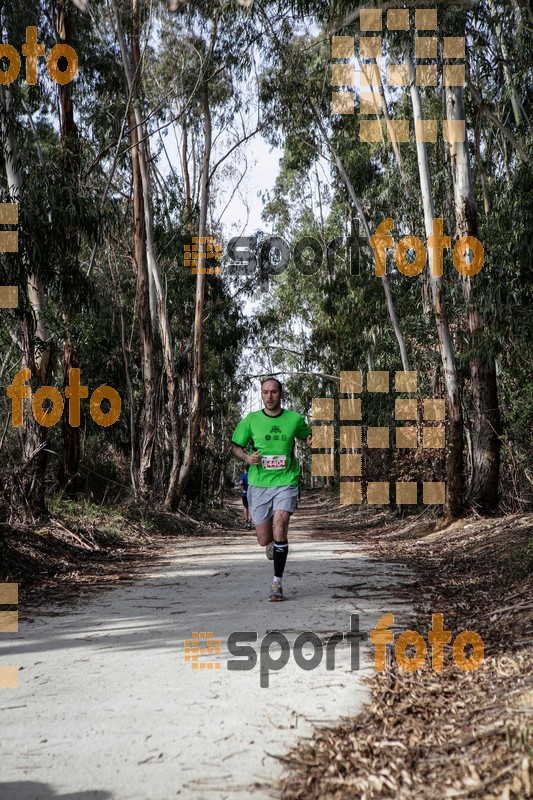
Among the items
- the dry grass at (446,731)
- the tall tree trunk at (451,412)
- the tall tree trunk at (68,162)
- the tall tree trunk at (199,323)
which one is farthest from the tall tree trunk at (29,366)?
the tall tree trunk at (199,323)

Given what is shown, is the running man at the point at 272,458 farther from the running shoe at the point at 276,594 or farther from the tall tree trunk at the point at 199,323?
the tall tree trunk at the point at 199,323

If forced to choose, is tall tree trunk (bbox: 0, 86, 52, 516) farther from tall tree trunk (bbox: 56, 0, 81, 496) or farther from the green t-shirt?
the green t-shirt

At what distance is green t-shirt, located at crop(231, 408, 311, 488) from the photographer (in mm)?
7133

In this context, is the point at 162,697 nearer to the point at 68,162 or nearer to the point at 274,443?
the point at 274,443

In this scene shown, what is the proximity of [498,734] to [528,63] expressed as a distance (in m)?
11.7

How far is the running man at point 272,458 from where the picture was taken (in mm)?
7098

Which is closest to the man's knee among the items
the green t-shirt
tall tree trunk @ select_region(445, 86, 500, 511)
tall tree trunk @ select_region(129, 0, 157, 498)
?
the green t-shirt

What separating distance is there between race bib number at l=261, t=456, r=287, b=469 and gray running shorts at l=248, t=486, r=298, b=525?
18 cm

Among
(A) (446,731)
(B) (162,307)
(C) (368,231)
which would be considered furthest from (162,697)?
(C) (368,231)

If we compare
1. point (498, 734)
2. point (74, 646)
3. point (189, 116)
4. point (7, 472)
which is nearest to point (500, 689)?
point (498, 734)

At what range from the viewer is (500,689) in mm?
3803

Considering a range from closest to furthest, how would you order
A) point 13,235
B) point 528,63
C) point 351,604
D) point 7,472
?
point 351,604, point 13,235, point 7,472, point 528,63

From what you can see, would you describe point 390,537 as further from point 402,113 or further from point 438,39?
point 402,113

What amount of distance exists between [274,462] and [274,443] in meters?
0.17
